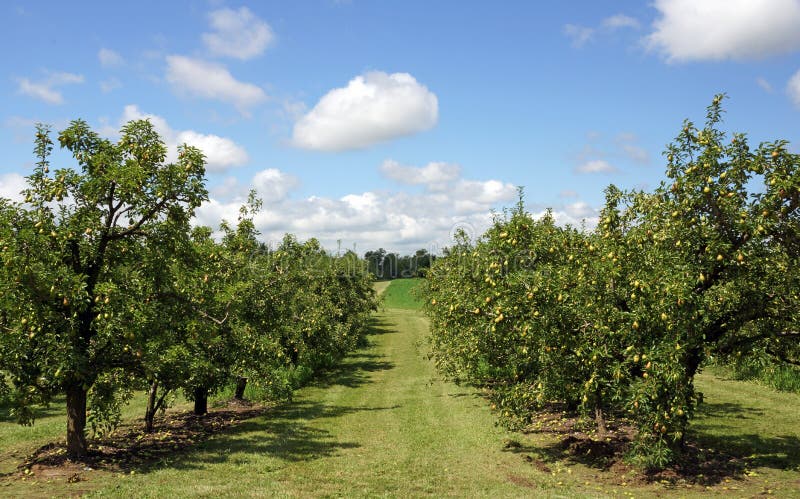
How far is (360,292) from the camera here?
1652 inches

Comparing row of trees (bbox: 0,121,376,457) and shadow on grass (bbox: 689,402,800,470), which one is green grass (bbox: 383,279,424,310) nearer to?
shadow on grass (bbox: 689,402,800,470)

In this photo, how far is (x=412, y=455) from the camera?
14891 mm

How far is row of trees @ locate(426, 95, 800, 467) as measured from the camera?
1062 centimetres

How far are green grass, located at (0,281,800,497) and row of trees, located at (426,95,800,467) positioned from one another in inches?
69.1

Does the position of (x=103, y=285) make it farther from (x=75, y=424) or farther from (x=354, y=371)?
(x=354, y=371)

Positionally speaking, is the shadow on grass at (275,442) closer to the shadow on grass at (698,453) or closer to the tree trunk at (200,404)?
the tree trunk at (200,404)

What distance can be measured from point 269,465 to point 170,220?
6.95 metres

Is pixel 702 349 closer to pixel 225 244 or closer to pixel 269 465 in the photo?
pixel 269 465

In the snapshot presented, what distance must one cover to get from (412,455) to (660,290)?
27.1 feet

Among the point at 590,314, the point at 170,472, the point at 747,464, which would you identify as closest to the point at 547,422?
the point at 747,464

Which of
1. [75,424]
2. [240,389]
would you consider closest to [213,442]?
[75,424]

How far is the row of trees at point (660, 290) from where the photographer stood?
418 inches

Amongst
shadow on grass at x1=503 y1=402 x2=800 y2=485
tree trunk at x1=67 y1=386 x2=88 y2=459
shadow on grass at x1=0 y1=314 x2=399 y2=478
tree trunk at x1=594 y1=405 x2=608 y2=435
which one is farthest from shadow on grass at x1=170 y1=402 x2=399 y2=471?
tree trunk at x1=594 y1=405 x2=608 y2=435

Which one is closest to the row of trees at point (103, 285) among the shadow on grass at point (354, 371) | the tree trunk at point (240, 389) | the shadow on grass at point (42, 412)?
the tree trunk at point (240, 389)
